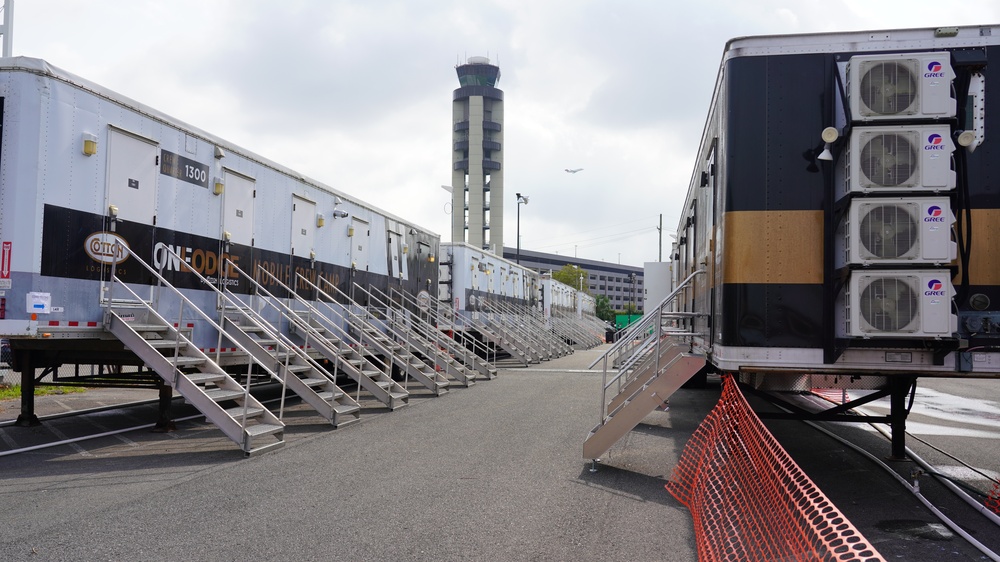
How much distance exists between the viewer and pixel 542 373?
19859 mm

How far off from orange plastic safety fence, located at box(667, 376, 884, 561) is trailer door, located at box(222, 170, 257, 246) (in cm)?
707

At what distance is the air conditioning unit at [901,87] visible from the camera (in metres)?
5.74

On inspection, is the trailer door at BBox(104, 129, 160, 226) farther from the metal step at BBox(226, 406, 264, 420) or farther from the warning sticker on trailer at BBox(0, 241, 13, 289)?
the metal step at BBox(226, 406, 264, 420)

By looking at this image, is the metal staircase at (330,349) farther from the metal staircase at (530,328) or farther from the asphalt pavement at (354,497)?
the metal staircase at (530,328)

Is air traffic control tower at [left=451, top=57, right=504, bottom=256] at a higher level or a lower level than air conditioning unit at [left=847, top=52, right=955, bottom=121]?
higher

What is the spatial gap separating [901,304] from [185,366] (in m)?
7.47

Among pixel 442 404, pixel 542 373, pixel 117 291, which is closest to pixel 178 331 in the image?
pixel 117 291

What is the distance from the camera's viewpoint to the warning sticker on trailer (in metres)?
7.25

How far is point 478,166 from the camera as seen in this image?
83875 millimetres

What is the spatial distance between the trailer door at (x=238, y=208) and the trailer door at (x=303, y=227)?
1306mm

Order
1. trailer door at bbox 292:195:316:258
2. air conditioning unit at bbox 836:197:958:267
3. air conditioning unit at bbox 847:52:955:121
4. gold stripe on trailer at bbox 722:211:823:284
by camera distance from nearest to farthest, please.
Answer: air conditioning unit at bbox 836:197:958:267, air conditioning unit at bbox 847:52:955:121, gold stripe on trailer at bbox 722:211:823:284, trailer door at bbox 292:195:316:258

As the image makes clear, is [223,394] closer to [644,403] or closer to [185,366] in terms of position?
[185,366]

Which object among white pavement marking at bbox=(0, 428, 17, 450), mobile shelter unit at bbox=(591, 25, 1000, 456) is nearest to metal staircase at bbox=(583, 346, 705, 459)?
mobile shelter unit at bbox=(591, 25, 1000, 456)

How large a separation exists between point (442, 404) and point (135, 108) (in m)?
6.65
